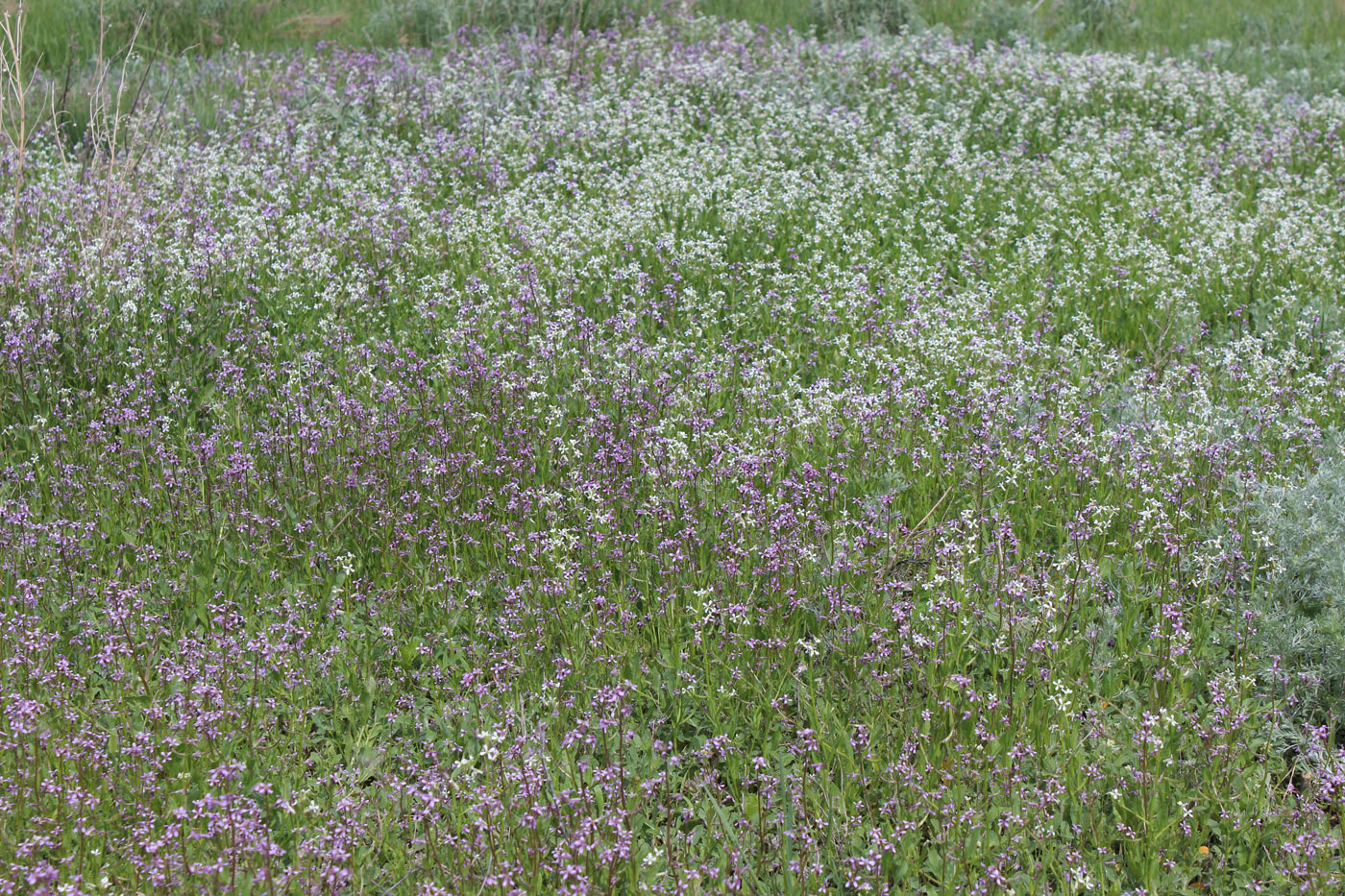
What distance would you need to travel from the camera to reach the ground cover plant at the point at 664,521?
3.82 metres

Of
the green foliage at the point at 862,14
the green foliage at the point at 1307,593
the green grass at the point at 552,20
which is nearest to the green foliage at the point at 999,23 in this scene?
the green grass at the point at 552,20

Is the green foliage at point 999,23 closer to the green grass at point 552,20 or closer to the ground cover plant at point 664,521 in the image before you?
the green grass at point 552,20

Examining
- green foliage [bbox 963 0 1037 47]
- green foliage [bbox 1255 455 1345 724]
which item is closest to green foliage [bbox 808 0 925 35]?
green foliage [bbox 963 0 1037 47]

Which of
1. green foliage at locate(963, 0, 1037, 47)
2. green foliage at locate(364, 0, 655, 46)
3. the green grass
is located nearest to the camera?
the green grass

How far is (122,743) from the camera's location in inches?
161

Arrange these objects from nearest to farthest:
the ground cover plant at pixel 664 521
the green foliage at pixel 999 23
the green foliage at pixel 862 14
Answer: the ground cover plant at pixel 664 521, the green foliage at pixel 999 23, the green foliage at pixel 862 14

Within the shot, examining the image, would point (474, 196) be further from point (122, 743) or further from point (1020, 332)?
point (122, 743)

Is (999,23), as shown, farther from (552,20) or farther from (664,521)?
(664,521)

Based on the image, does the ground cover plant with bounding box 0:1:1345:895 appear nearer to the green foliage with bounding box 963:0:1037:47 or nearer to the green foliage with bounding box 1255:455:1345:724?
the green foliage with bounding box 1255:455:1345:724

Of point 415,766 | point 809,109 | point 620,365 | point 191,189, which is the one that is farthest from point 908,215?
point 415,766

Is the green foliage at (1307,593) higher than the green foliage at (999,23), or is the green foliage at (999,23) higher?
the green foliage at (999,23)

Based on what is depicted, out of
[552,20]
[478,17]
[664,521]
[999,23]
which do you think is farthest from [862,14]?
[664,521]

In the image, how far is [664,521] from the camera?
5.42 meters

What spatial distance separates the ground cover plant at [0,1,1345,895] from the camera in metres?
3.82
